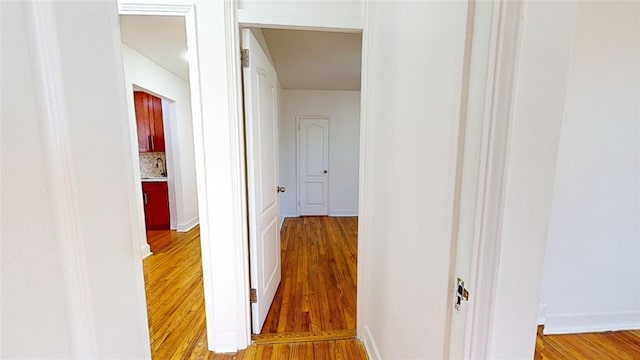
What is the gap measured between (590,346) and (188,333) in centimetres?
276

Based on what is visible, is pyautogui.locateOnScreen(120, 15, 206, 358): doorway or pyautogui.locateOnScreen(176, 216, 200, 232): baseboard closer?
pyautogui.locateOnScreen(120, 15, 206, 358): doorway

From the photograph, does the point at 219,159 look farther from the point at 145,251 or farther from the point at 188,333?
the point at 145,251

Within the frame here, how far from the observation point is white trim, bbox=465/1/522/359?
0.57 m

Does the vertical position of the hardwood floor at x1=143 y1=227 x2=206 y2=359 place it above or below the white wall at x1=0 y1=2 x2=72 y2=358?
below

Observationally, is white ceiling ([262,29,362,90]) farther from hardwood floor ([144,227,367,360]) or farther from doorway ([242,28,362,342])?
hardwood floor ([144,227,367,360])

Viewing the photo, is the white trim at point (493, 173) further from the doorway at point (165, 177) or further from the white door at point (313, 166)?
the white door at point (313, 166)

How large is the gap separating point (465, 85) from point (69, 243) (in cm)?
85

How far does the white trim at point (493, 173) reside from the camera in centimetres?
57

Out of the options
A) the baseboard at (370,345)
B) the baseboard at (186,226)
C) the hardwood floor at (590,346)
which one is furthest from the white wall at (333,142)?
the hardwood floor at (590,346)

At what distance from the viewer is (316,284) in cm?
257

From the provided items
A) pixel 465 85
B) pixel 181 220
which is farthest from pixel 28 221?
pixel 181 220

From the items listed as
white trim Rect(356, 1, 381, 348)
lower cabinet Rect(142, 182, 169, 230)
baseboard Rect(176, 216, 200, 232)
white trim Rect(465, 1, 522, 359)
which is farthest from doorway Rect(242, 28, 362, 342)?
lower cabinet Rect(142, 182, 169, 230)

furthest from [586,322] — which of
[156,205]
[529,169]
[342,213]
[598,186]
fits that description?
[156,205]

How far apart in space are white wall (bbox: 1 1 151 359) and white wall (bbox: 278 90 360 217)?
14.6 feet
